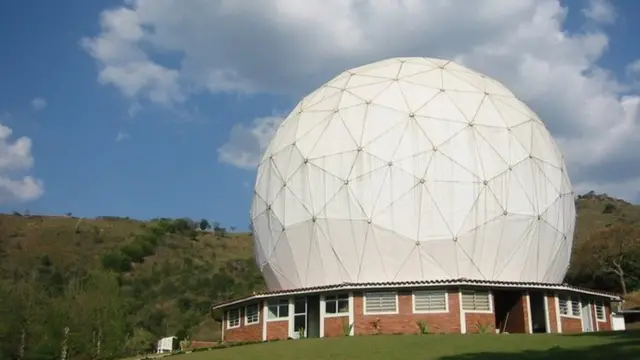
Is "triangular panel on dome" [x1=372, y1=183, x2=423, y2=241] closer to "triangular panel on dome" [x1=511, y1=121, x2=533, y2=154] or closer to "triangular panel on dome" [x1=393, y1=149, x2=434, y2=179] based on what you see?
"triangular panel on dome" [x1=393, y1=149, x2=434, y2=179]

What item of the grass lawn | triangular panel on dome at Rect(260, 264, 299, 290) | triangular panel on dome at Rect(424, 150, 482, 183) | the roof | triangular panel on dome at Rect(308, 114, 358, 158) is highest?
triangular panel on dome at Rect(308, 114, 358, 158)

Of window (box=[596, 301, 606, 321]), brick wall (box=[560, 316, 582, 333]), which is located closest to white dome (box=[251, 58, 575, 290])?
brick wall (box=[560, 316, 582, 333])

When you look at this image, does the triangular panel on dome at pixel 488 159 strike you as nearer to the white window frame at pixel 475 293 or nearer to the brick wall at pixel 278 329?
the white window frame at pixel 475 293

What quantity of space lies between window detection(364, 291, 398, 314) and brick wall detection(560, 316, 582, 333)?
344 inches

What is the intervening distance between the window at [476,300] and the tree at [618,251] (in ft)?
120

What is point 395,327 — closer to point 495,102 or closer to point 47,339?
point 495,102

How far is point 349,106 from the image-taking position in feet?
116

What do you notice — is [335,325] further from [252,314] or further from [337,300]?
[252,314]

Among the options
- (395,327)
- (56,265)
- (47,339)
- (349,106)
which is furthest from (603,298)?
(56,265)

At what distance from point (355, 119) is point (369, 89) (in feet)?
8.08

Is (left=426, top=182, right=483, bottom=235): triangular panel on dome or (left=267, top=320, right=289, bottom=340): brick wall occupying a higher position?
(left=426, top=182, right=483, bottom=235): triangular panel on dome

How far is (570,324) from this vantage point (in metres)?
33.7

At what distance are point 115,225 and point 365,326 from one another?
85.2 meters

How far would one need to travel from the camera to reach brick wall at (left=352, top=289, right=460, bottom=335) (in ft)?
100.0
